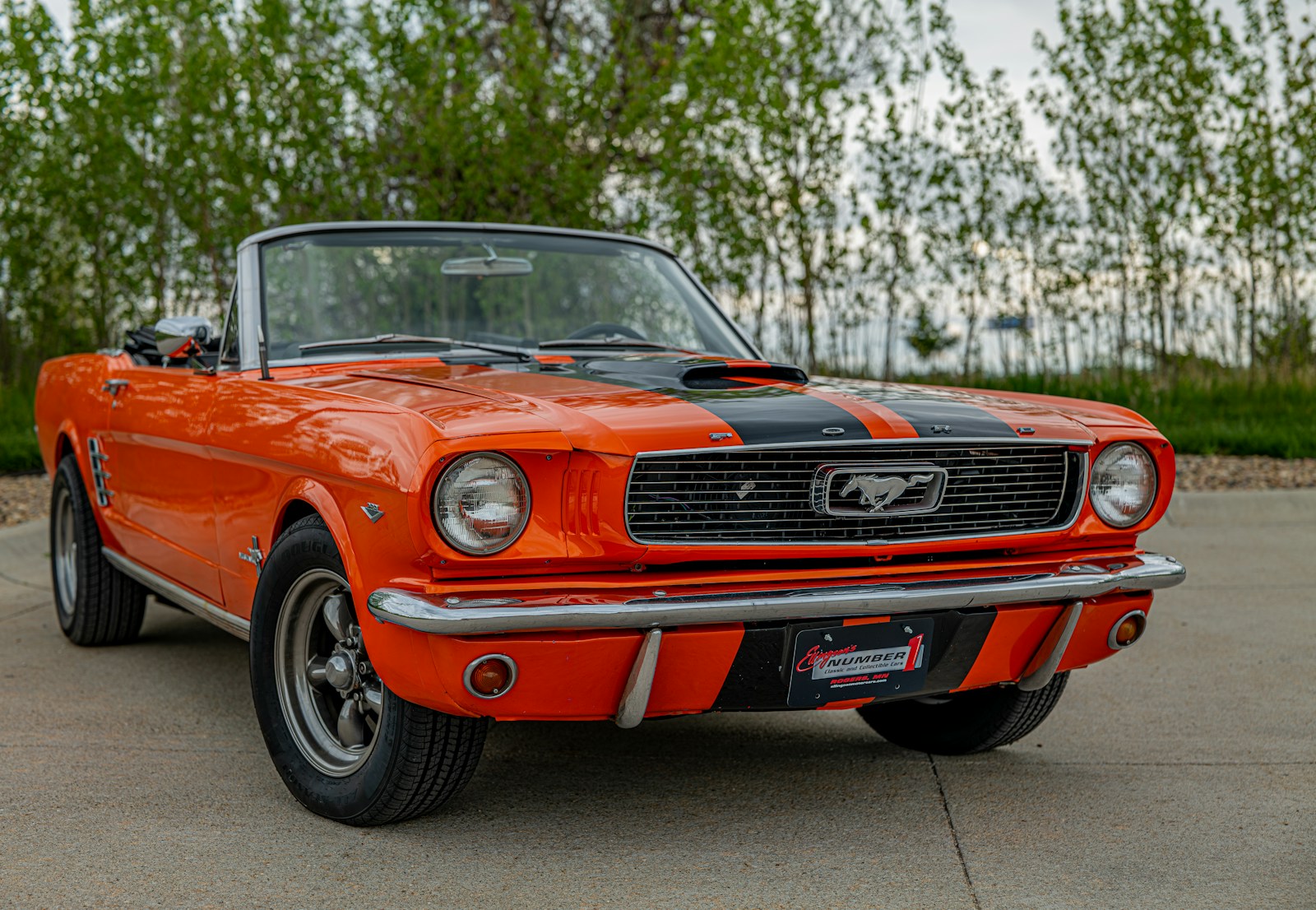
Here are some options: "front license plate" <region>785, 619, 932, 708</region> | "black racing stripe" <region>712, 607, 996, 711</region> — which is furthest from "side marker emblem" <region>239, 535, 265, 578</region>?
"front license plate" <region>785, 619, 932, 708</region>

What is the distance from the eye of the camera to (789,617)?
107 inches

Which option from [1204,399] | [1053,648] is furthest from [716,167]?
[1053,648]

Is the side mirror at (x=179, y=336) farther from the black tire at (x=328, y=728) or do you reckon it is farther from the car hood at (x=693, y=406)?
the black tire at (x=328, y=728)

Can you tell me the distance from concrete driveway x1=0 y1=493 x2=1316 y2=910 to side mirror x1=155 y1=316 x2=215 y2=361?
3.71 feet

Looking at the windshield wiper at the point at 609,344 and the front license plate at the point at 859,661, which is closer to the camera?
the front license plate at the point at 859,661

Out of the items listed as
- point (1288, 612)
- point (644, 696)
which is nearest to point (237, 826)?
point (644, 696)

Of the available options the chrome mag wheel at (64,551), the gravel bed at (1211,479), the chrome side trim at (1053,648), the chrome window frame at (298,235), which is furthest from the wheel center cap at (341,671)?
the gravel bed at (1211,479)

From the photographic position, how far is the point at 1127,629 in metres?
3.27

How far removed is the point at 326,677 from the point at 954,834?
1.53m

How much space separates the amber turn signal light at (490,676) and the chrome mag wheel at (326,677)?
45 centimetres

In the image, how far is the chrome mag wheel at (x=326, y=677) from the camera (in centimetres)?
308

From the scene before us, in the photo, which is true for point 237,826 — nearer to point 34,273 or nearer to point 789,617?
point 789,617

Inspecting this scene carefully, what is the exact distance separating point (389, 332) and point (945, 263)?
6.67 m

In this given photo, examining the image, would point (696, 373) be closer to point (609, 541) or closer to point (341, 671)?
point (609, 541)
